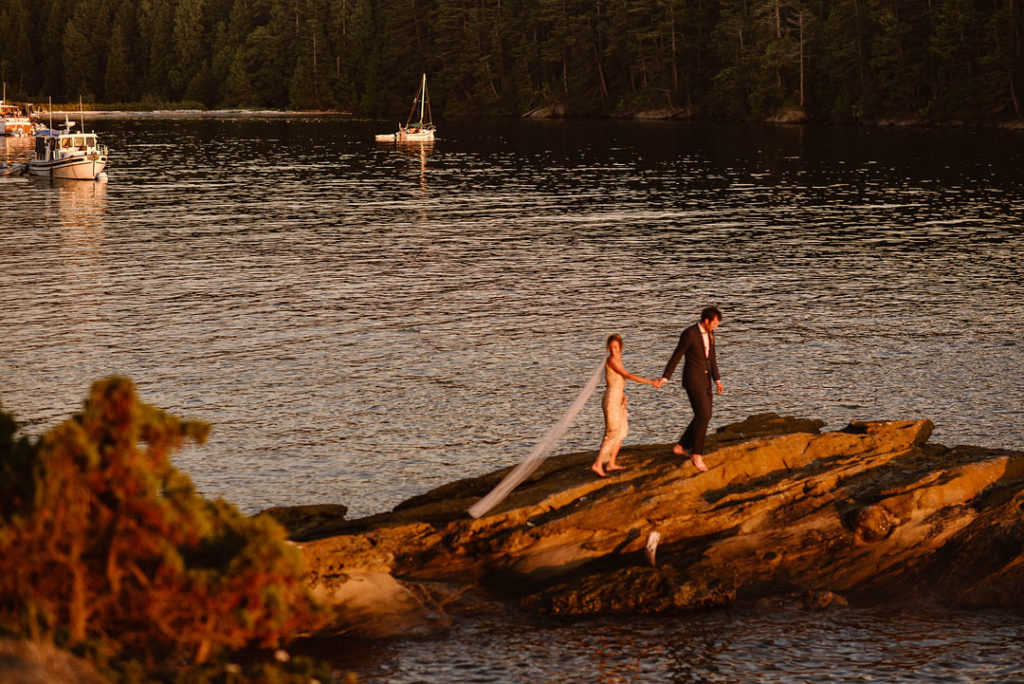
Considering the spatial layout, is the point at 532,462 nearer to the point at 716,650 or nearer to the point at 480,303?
the point at 716,650

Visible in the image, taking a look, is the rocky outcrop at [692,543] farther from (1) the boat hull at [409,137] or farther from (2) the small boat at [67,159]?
(1) the boat hull at [409,137]

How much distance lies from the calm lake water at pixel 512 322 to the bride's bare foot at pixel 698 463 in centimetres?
310

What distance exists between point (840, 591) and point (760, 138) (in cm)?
12670

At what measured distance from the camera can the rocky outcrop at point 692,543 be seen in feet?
68.7

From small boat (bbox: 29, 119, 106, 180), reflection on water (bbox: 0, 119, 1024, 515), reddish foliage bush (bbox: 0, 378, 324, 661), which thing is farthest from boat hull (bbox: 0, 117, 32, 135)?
reddish foliage bush (bbox: 0, 378, 324, 661)

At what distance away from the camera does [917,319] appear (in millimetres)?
46438

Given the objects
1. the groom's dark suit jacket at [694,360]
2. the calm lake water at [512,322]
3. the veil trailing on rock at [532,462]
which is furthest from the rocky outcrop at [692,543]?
the groom's dark suit jacket at [694,360]

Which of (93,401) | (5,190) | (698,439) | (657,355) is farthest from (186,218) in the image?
(93,401)

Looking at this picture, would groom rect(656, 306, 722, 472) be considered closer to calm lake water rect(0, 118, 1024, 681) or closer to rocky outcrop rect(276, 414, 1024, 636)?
rocky outcrop rect(276, 414, 1024, 636)

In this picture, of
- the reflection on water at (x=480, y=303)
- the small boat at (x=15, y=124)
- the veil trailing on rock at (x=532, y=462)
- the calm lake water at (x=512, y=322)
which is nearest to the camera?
the calm lake water at (x=512, y=322)

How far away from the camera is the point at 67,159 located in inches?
4124

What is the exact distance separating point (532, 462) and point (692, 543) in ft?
10.8

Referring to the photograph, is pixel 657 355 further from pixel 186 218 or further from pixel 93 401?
pixel 186 218

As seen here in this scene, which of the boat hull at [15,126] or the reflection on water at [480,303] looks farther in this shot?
the boat hull at [15,126]
